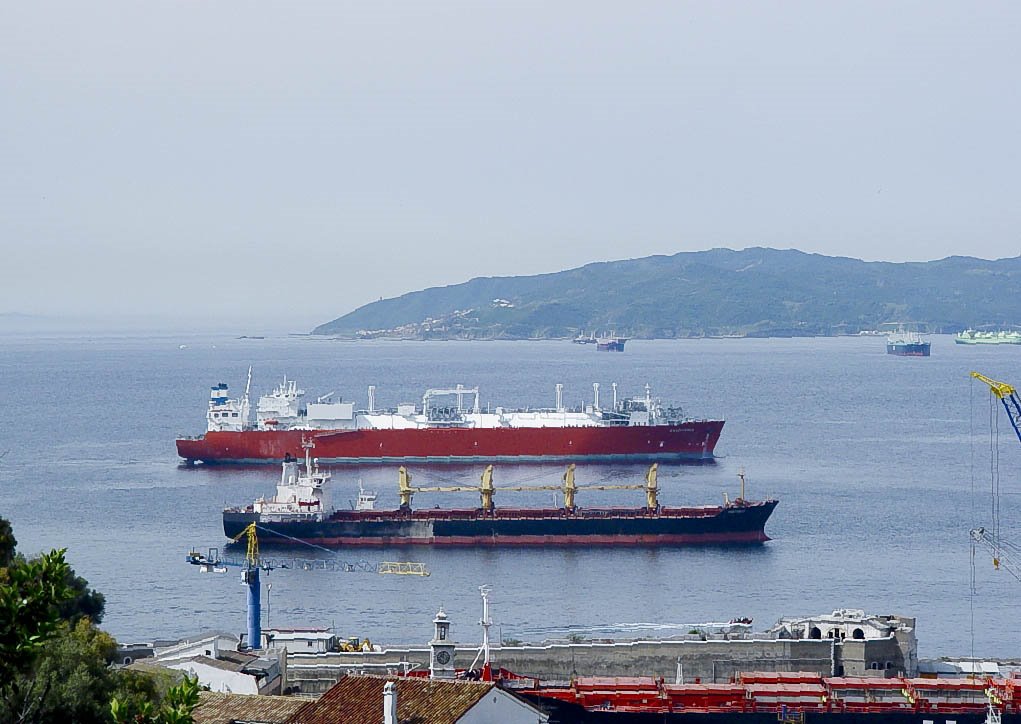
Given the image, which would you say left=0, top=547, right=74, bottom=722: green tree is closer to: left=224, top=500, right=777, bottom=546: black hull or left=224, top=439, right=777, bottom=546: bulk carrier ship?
left=224, top=439, right=777, bottom=546: bulk carrier ship

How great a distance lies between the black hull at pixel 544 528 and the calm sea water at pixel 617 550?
76 cm

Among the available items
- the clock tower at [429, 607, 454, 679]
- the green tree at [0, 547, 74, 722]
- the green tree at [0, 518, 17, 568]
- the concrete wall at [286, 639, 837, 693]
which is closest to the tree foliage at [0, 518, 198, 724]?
the green tree at [0, 547, 74, 722]

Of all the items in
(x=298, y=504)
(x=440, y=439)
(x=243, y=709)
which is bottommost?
(x=298, y=504)

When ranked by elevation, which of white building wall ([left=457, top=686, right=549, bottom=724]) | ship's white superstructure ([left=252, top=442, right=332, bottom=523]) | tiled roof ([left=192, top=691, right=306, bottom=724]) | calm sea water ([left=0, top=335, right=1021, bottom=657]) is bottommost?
calm sea water ([left=0, top=335, right=1021, bottom=657])

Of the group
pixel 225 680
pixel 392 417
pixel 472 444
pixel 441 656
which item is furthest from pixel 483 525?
pixel 392 417

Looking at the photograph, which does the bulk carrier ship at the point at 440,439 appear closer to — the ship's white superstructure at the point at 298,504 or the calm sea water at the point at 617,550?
the calm sea water at the point at 617,550

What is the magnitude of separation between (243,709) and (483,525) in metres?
33.4

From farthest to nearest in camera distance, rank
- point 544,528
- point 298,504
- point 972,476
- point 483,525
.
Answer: point 972,476 < point 544,528 < point 483,525 < point 298,504

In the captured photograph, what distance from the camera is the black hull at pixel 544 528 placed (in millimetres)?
49906

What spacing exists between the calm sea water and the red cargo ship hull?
51.0 inches

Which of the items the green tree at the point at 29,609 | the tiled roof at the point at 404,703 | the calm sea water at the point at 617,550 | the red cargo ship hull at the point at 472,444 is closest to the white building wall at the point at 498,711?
the tiled roof at the point at 404,703

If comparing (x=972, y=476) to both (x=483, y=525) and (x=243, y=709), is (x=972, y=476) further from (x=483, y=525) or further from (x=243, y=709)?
(x=243, y=709)

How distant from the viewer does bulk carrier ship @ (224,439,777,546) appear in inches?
1955

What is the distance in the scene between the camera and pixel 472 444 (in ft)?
254
